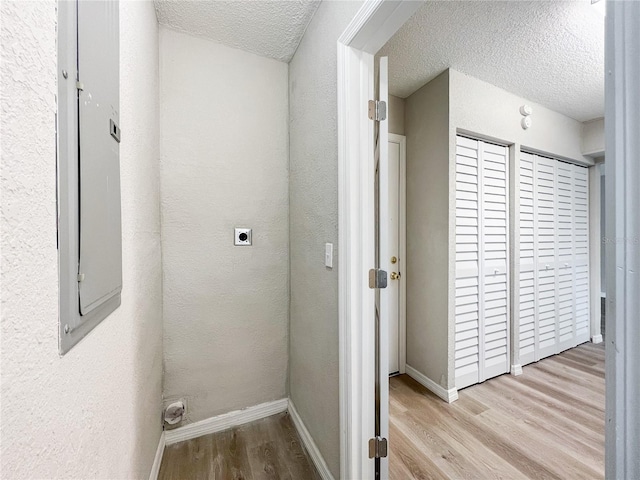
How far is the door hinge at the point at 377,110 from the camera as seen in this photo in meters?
1.15

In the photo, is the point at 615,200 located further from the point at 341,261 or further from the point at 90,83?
the point at 90,83

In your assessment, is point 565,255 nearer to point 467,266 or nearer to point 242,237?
point 467,266

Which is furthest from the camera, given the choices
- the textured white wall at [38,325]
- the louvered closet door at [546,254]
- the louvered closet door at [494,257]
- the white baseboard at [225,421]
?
the louvered closet door at [546,254]

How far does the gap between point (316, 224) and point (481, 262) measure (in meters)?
1.64

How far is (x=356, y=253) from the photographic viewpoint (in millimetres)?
1140

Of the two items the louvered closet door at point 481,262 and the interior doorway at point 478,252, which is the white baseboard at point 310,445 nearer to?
the interior doorway at point 478,252

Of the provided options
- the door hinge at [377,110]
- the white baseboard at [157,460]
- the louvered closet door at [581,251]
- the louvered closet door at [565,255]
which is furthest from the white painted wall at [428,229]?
the louvered closet door at [581,251]

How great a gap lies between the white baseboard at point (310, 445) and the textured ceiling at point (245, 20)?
232 cm

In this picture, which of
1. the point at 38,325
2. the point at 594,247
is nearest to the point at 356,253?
the point at 38,325

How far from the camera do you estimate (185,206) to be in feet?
5.32

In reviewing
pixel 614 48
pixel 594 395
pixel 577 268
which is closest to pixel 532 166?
pixel 577 268

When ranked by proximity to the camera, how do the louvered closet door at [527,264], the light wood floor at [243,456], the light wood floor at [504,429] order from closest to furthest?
the light wood floor at [243,456], the light wood floor at [504,429], the louvered closet door at [527,264]

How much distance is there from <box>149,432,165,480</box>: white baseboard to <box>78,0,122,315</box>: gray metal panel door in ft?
3.49

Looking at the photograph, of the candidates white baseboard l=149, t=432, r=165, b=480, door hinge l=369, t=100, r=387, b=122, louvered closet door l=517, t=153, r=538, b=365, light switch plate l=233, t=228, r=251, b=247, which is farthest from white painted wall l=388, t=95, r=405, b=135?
white baseboard l=149, t=432, r=165, b=480
